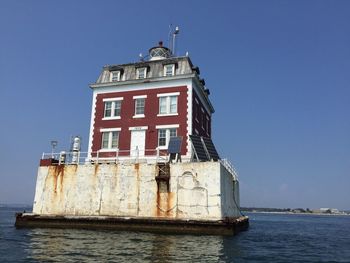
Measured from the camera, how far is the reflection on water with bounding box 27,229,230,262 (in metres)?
13.0

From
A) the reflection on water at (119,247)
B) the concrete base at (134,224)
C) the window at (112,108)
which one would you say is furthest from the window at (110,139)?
the reflection on water at (119,247)

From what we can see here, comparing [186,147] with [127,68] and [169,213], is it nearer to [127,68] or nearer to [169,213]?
[169,213]

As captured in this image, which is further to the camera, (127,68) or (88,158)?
(127,68)

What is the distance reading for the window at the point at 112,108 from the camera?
29.0 meters

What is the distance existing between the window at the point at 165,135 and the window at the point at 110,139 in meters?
3.93

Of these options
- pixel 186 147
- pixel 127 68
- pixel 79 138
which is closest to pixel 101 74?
pixel 127 68

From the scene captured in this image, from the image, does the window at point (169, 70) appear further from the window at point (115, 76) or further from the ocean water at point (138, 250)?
the ocean water at point (138, 250)

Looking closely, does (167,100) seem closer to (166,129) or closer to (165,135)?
(166,129)

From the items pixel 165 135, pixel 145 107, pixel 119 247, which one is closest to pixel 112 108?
pixel 145 107

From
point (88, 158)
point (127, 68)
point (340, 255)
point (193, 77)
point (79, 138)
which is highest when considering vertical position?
point (127, 68)

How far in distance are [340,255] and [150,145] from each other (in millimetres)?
15635

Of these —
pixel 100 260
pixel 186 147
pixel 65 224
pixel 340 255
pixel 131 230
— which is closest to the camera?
pixel 100 260

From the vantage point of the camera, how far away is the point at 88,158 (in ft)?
87.2

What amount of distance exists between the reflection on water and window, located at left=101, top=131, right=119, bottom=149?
940 centimetres
